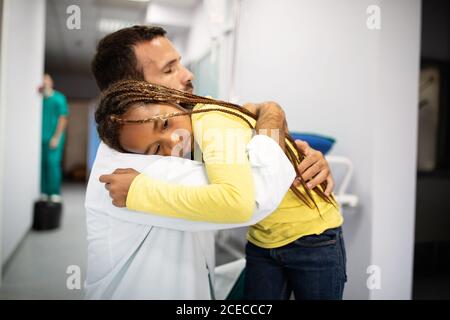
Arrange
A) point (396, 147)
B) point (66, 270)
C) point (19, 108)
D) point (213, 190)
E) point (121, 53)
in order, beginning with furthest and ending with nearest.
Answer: point (19, 108)
point (396, 147)
point (66, 270)
point (121, 53)
point (213, 190)

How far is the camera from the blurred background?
25.0 inches

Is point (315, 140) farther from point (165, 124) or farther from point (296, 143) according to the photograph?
point (165, 124)

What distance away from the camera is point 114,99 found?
482mm

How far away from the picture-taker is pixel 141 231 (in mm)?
531

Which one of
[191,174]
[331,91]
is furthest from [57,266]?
[331,91]

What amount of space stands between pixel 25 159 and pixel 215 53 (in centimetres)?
78

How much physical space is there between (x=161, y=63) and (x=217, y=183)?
0.23 m

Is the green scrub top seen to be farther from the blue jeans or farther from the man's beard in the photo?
the blue jeans

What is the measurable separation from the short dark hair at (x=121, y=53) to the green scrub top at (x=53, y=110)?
146 mm

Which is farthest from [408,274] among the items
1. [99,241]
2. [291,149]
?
[99,241]

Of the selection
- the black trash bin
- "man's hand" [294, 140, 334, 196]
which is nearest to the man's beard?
"man's hand" [294, 140, 334, 196]

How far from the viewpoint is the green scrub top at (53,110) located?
0.68m

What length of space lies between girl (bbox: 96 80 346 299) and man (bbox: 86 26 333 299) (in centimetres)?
4

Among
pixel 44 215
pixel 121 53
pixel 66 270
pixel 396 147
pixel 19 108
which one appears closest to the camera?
pixel 121 53
